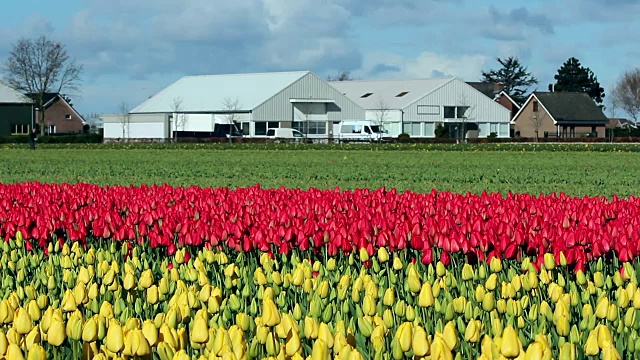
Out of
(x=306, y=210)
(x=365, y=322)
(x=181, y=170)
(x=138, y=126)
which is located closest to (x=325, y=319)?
(x=365, y=322)

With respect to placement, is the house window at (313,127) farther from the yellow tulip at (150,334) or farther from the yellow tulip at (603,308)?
the yellow tulip at (150,334)

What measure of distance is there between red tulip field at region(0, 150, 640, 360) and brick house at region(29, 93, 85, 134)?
3881 inches

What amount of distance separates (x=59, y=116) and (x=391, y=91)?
119 feet

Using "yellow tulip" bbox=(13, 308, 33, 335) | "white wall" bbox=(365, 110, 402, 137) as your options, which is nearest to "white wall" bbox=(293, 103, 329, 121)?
"white wall" bbox=(365, 110, 402, 137)

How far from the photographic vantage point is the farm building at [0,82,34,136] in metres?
90.6

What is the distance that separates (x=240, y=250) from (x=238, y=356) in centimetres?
436

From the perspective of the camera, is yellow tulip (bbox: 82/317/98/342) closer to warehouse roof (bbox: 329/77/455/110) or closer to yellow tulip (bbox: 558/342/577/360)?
yellow tulip (bbox: 558/342/577/360)

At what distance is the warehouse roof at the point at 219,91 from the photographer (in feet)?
286

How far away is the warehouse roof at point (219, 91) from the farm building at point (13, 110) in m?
9.39

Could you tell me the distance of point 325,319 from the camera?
17.7 feet

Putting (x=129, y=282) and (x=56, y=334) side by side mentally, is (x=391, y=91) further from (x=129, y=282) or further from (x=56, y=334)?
(x=56, y=334)

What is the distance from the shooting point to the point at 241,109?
279 ft

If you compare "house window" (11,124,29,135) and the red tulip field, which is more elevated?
"house window" (11,124,29,135)

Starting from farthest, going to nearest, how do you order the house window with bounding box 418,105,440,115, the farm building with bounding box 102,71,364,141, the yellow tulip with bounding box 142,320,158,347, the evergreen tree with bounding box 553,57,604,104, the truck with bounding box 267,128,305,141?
the evergreen tree with bounding box 553,57,604,104, the house window with bounding box 418,105,440,115, the farm building with bounding box 102,71,364,141, the truck with bounding box 267,128,305,141, the yellow tulip with bounding box 142,320,158,347
